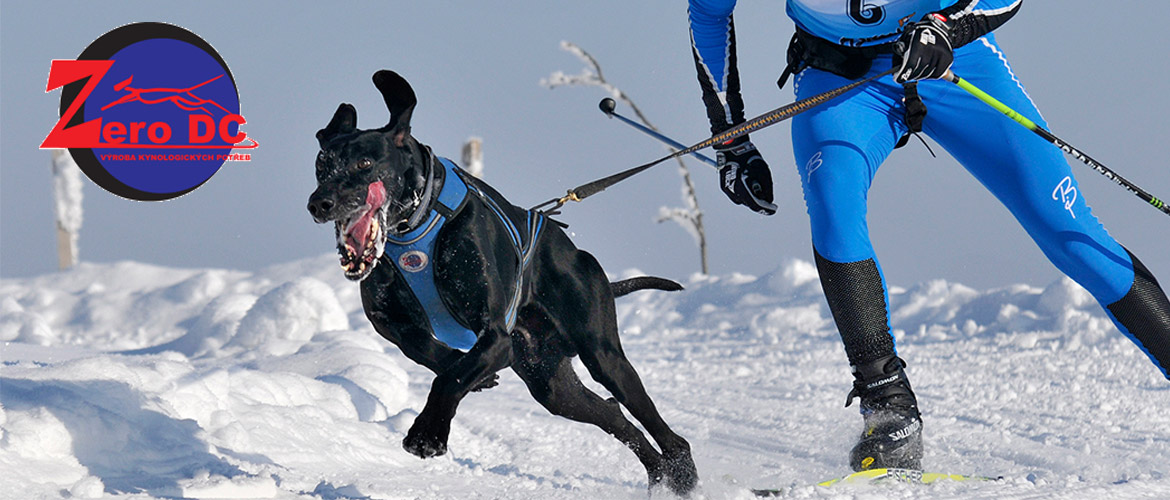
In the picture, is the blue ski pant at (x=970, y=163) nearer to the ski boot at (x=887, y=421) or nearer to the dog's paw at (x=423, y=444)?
the ski boot at (x=887, y=421)

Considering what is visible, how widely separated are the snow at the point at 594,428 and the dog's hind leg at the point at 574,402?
0.45 ft

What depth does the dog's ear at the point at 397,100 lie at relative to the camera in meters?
2.90

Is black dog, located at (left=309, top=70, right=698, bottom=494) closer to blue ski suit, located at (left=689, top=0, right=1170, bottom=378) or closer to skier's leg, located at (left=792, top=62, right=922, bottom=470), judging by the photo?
skier's leg, located at (left=792, top=62, right=922, bottom=470)

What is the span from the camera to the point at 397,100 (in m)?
2.93

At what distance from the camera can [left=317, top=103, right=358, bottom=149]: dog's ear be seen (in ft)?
9.77

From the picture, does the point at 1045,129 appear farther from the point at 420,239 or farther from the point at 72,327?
the point at 72,327

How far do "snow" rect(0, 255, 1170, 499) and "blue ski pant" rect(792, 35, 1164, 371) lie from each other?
74cm

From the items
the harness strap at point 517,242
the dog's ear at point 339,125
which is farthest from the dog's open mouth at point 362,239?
the harness strap at point 517,242

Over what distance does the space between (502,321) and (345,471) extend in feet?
4.44

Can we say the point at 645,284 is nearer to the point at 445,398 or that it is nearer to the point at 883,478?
the point at 883,478

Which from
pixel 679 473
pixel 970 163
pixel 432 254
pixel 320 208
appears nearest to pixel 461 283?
pixel 432 254

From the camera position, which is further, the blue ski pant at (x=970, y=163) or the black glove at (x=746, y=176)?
the black glove at (x=746, y=176)

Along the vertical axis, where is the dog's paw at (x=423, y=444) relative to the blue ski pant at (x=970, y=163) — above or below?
below

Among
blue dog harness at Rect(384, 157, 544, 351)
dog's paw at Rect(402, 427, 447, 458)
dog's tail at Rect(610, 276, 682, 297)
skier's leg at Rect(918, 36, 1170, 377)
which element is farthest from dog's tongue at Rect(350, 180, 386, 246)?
skier's leg at Rect(918, 36, 1170, 377)
